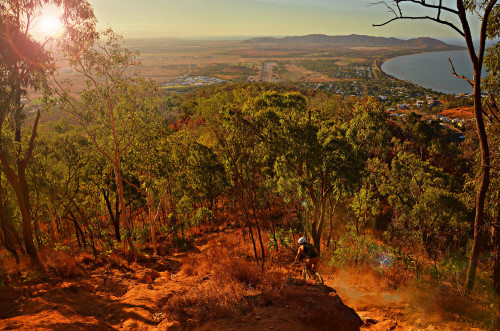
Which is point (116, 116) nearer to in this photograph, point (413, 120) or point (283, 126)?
point (283, 126)

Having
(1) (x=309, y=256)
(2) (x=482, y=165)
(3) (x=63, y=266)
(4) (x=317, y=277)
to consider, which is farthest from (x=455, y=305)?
(3) (x=63, y=266)

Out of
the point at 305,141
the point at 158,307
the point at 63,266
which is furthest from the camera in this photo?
the point at 305,141

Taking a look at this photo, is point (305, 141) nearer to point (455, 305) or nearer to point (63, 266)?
point (455, 305)

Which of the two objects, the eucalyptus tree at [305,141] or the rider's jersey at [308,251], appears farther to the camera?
the eucalyptus tree at [305,141]

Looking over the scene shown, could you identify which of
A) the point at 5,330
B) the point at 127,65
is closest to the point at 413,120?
the point at 127,65

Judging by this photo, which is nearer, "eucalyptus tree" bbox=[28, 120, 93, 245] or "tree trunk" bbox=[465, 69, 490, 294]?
"tree trunk" bbox=[465, 69, 490, 294]

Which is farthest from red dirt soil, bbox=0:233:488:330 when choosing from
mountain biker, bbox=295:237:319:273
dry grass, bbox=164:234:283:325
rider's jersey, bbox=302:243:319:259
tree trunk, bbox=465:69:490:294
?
tree trunk, bbox=465:69:490:294

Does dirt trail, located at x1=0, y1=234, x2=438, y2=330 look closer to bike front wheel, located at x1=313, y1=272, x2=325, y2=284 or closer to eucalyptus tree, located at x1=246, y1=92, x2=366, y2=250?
bike front wheel, located at x1=313, y1=272, x2=325, y2=284

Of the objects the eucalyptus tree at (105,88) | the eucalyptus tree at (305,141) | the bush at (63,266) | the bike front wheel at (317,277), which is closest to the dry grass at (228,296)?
the bike front wheel at (317,277)

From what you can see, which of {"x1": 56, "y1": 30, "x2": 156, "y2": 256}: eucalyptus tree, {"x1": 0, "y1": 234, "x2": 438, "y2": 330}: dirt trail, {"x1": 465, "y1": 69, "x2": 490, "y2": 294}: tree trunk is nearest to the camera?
{"x1": 0, "y1": 234, "x2": 438, "y2": 330}: dirt trail

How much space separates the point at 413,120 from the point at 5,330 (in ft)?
185

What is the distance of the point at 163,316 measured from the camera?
9070 millimetres

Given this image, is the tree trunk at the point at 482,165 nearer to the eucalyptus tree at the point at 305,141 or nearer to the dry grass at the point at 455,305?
the dry grass at the point at 455,305

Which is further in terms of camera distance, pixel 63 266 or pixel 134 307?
pixel 63 266
